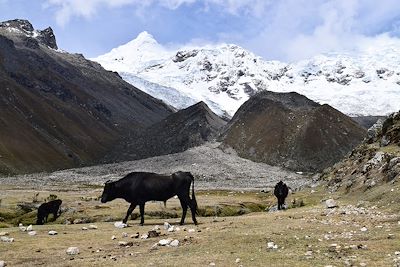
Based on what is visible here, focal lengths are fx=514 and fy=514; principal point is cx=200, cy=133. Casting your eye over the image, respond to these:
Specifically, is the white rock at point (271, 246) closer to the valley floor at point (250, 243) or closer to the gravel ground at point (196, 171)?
the valley floor at point (250, 243)

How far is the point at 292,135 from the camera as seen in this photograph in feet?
581

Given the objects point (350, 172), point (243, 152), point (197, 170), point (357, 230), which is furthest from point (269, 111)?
point (357, 230)

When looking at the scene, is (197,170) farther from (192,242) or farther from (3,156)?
(192,242)

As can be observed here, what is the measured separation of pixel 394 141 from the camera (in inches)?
2084

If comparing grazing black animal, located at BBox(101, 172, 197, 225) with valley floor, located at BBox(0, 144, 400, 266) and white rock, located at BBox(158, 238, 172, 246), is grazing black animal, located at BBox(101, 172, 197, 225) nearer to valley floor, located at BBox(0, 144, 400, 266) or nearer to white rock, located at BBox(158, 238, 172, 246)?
valley floor, located at BBox(0, 144, 400, 266)

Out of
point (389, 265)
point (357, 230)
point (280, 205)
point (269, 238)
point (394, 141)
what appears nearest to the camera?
point (389, 265)

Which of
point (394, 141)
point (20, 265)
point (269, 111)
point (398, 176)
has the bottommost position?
point (20, 265)

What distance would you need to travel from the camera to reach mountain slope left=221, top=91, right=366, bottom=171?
165 metres

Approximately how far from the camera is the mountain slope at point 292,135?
543 ft

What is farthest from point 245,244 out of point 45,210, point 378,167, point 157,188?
point 45,210

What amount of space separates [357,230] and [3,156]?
510 ft

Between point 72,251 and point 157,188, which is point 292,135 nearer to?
point 157,188

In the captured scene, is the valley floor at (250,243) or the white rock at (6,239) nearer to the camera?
the valley floor at (250,243)

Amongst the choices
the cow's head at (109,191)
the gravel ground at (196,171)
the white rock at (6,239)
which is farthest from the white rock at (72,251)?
the gravel ground at (196,171)
